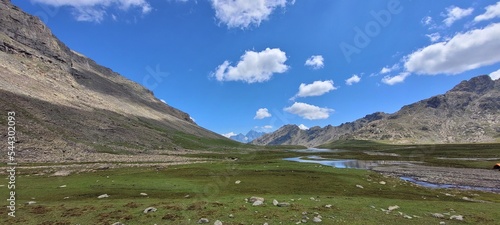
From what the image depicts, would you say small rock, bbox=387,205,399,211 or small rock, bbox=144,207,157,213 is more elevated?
small rock, bbox=144,207,157,213

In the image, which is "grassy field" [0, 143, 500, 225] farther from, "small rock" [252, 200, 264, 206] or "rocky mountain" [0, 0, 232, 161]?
"rocky mountain" [0, 0, 232, 161]

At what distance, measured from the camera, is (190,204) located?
26000 millimetres

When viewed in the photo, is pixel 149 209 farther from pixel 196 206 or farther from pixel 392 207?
pixel 392 207

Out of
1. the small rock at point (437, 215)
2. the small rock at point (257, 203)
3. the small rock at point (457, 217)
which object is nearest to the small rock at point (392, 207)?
the small rock at point (437, 215)

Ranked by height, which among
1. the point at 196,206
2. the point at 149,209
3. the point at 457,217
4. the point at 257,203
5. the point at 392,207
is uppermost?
the point at 149,209

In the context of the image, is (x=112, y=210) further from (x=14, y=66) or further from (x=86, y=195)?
(x=14, y=66)

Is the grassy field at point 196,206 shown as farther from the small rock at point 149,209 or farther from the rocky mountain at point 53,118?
the rocky mountain at point 53,118

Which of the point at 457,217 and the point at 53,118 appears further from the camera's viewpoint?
the point at 53,118

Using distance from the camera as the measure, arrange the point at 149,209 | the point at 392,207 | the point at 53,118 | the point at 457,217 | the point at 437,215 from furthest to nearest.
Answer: the point at 53,118 → the point at 392,207 → the point at 437,215 → the point at 149,209 → the point at 457,217

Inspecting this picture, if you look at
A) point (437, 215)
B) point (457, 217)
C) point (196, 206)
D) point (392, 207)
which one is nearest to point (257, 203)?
point (196, 206)

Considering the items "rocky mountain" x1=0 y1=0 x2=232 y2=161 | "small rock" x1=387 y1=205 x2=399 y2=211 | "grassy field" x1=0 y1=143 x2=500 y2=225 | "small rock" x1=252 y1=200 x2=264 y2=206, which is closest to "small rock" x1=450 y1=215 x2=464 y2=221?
"grassy field" x1=0 y1=143 x2=500 y2=225

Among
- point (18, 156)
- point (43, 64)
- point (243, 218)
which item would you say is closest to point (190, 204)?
point (243, 218)

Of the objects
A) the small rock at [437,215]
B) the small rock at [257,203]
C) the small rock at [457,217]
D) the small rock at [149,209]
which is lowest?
the small rock at [457,217]

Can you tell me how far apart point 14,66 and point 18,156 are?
114 meters
